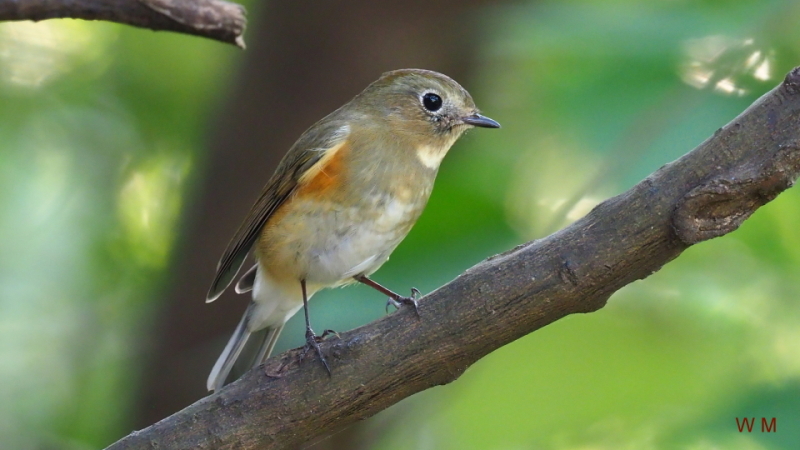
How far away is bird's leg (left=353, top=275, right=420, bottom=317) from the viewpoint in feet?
10.2

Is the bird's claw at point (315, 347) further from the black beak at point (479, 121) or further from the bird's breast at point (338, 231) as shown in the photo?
the black beak at point (479, 121)

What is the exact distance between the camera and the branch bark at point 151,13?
321 cm

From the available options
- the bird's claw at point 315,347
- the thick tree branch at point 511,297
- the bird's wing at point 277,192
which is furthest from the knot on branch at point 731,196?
the bird's wing at point 277,192

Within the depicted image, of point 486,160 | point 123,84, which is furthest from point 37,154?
point 486,160

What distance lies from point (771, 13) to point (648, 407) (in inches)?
72.6

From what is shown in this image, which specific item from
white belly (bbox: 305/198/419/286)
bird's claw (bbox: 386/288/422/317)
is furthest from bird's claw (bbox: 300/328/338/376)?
white belly (bbox: 305/198/419/286)

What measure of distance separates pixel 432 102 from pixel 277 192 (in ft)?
2.91

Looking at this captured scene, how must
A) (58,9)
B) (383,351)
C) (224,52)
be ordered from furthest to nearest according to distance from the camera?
(224,52) → (58,9) → (383,351)

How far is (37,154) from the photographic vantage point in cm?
571

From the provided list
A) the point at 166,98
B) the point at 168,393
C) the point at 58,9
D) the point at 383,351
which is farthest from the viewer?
the point at 166,98

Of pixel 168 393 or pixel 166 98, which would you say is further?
pixel 166 98

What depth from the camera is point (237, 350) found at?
13.6ft

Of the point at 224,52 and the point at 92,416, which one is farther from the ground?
the point at 224,52

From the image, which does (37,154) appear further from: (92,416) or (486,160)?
(486,160)
